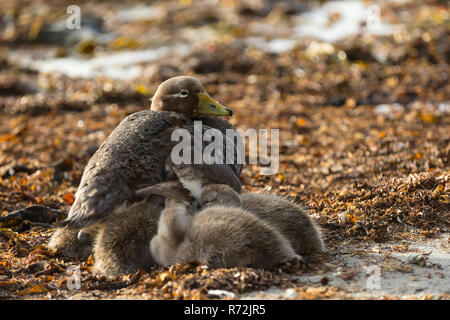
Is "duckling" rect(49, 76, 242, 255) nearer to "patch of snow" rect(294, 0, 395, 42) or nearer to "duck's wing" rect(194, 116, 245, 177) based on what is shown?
"duck's wing" rect(194, 116, 245, 177)

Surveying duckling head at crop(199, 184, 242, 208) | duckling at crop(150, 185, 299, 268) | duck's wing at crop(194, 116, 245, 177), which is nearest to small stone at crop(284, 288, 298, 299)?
duckling at crop(150, 185, 299, 268)

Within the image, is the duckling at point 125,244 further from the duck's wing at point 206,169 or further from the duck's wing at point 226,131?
the duck's wing at point 226,131

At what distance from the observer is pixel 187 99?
696cm

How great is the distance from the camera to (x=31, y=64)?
17.6 meters

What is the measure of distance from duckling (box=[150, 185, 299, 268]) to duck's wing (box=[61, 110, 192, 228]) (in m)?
0.56

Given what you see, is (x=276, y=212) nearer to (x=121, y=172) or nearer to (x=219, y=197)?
(x=219, y=197)

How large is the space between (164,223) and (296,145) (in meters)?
5.60

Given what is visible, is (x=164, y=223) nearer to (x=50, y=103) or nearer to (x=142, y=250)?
(x=142, y=250)

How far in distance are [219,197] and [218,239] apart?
21.9 inches

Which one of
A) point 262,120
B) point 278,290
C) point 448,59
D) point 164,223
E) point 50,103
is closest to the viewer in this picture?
point 278,290

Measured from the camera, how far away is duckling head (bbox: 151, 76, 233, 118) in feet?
22.8

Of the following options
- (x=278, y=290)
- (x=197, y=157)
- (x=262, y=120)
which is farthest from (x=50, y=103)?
(x=278, y=290)

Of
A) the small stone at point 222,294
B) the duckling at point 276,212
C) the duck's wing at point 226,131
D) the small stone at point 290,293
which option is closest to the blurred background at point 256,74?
the duck's wing at point 226,131

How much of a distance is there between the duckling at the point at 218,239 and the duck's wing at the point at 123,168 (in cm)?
56
